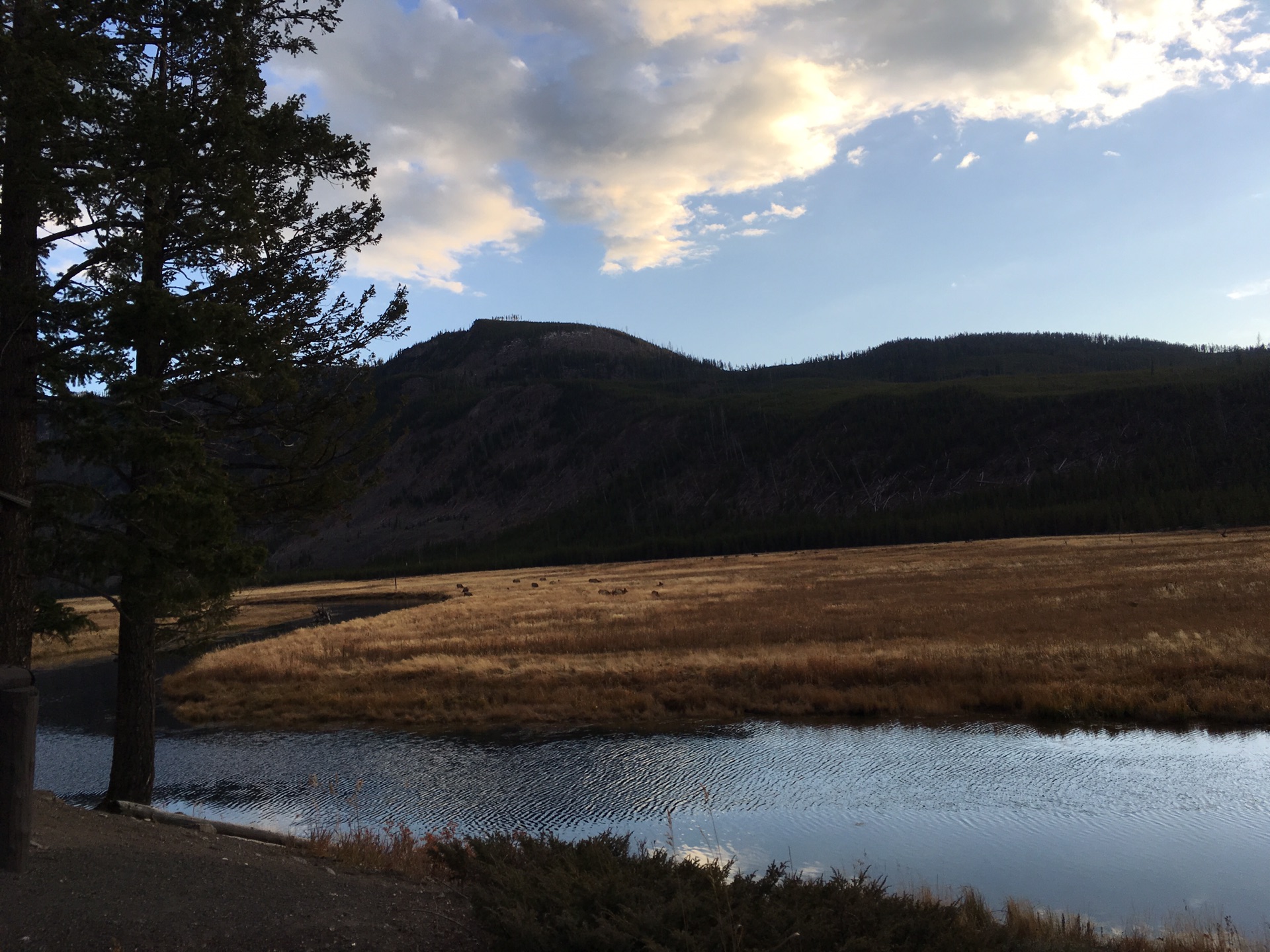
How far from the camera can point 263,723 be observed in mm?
27047

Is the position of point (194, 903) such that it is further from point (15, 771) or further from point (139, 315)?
point (139, 315)

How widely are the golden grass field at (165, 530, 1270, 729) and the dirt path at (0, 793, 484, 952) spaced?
15.9 metres

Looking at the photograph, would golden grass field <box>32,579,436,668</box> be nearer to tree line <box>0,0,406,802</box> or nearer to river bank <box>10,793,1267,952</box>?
tree line <box>0,0,406,802</box>

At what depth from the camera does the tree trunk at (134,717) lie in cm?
1274

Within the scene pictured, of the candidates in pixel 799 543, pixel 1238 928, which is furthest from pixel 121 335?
pixel 799 543

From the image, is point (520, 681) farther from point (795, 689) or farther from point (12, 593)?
point (12, 593)

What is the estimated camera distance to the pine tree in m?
10.7

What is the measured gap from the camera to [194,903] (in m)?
7.52

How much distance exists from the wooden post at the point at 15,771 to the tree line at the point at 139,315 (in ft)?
10.7

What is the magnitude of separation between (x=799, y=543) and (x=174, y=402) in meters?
146

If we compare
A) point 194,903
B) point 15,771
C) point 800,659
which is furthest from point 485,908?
point 800,659

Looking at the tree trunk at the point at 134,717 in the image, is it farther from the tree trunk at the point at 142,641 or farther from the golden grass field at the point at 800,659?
the golden grass field at the point at 800,659

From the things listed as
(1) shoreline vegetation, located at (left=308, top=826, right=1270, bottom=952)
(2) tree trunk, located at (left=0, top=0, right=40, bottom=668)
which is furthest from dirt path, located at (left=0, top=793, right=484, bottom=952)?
(2) tree trunk, located at (left=0, top=0, right=40, bottom=668)

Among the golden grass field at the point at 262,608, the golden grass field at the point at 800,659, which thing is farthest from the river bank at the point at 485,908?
the golden grass field at the point at 800,659
